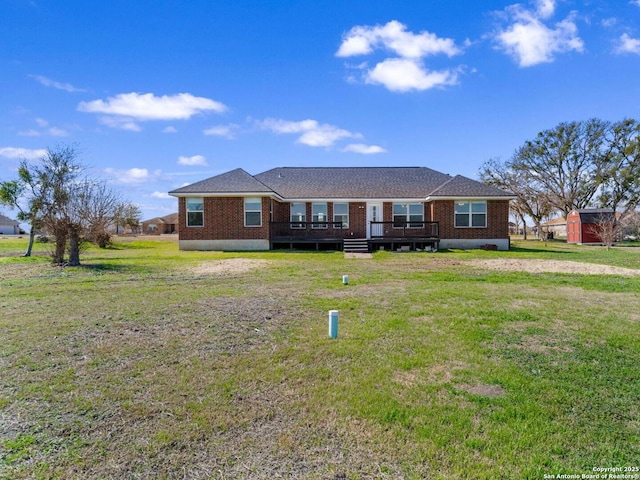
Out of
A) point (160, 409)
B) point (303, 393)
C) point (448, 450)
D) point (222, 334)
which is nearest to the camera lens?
point (448, 450)

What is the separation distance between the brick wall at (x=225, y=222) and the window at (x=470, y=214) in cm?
1151

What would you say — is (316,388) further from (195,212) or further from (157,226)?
(157,226)

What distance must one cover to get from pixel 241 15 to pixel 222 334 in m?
11.7

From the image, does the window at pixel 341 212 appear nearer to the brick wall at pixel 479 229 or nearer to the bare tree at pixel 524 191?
the brick wall at pixel 479 229

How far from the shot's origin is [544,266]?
44.6 ft

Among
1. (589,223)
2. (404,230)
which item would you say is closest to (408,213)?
(404,230)

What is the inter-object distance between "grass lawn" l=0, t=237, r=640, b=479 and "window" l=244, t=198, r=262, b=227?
1378 cm

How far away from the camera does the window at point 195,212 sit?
69.7 feet

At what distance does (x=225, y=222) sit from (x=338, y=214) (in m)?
7.08

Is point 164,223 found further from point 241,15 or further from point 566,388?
point 566,388

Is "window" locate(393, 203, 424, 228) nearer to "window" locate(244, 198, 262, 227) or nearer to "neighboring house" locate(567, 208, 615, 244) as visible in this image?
"window" locate(244, 198, 262, 227)

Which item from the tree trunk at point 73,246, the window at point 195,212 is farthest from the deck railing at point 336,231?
the tree trunk at point 73,246

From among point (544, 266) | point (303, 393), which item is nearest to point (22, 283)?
point (303, 393)

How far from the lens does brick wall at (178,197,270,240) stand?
829 inches
